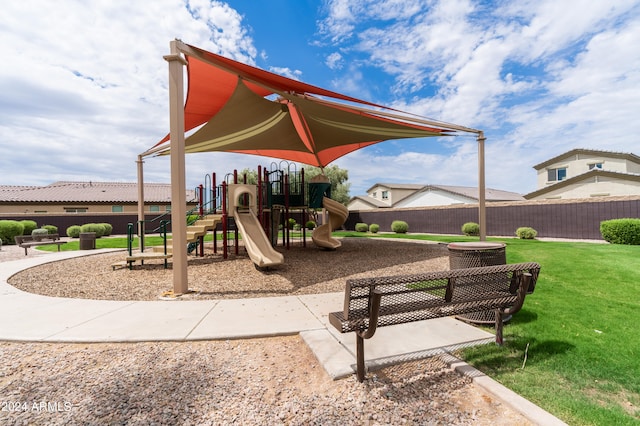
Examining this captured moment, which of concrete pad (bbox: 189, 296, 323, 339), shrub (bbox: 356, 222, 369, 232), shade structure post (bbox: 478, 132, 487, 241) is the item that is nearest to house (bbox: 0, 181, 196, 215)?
shrub (bbox: 356, 222, 369, 232)

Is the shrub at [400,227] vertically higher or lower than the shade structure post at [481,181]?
lower

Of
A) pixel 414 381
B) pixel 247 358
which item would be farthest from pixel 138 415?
pixel 414 381

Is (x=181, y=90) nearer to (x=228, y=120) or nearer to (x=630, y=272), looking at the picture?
(x=228, y=120)

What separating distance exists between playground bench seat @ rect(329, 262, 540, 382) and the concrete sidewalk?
385mm

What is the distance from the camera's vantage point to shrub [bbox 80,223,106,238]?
2109 cm

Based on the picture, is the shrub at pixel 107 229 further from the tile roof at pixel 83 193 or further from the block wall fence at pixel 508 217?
the tile roof at pixel 83 193

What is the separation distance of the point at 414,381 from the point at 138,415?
2245 millimetres

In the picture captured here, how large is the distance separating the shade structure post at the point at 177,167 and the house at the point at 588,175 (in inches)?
1112

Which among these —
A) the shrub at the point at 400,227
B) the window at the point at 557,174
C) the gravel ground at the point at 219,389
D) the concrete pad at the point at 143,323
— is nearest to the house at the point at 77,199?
the shrub at the point at 400,227

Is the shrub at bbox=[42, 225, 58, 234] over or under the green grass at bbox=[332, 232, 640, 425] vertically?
over

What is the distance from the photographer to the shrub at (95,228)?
69.2 feet

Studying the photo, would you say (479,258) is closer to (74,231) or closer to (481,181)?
(481,181)

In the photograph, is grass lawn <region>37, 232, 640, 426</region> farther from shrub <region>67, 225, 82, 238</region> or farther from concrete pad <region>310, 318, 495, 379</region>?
shrub <region>67, 225, 82, 238</region>

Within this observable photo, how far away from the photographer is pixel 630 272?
6.59 metres
